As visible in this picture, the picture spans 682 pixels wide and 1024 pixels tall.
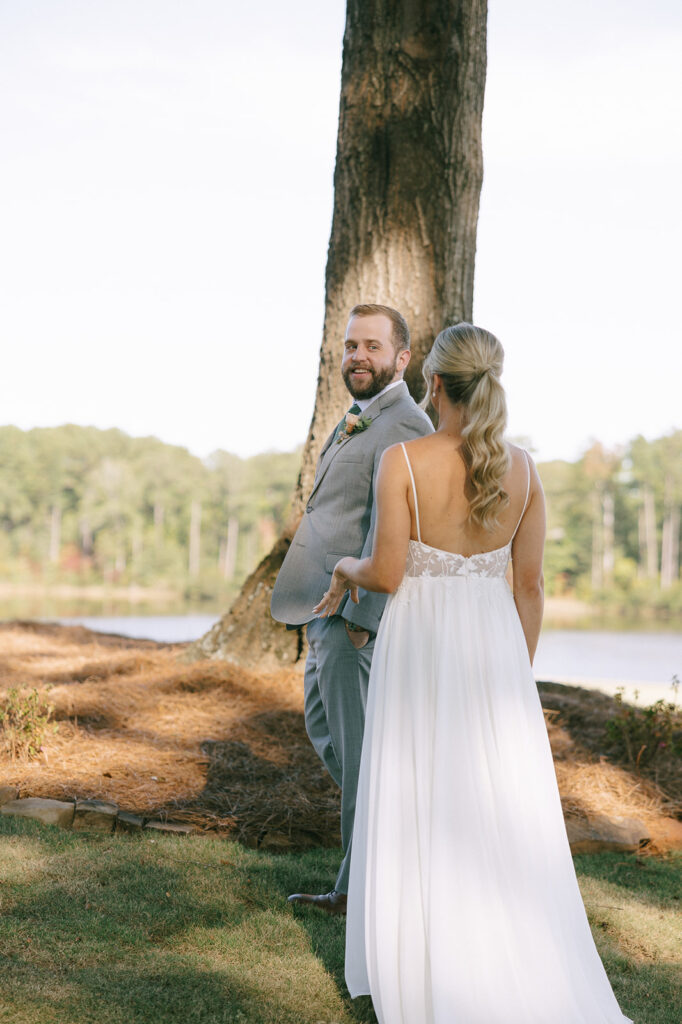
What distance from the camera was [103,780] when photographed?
14.3ft

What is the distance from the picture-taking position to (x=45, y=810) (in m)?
4.02

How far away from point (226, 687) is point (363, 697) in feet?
9.31

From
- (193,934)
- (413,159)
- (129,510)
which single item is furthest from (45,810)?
(129,510)

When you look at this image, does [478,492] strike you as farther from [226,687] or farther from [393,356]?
[226,687]

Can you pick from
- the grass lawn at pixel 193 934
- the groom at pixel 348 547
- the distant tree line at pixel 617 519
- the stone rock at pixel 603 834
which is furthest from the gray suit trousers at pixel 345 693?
the distant tree line at pixel 617 519

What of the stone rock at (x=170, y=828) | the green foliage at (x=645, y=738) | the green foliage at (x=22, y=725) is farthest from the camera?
the green foliage at (x=645, y=738)

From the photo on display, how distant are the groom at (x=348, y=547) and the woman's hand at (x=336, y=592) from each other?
222 mm

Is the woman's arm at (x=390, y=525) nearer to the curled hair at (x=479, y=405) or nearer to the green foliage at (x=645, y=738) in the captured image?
the curled hair at (x=479, y=405)

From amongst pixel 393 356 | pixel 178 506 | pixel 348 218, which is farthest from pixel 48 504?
pixel 393 356

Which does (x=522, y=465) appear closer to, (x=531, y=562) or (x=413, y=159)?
(x=531, y=562)

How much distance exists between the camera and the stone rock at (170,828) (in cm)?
398

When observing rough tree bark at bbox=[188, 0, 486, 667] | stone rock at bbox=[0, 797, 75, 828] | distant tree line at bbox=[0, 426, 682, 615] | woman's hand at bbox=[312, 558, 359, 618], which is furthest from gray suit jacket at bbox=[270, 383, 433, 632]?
distant tree line at bbox=[0, 426, 682, 615]

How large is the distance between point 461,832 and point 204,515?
128 feet

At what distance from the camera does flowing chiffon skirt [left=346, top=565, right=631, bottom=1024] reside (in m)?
2.41
